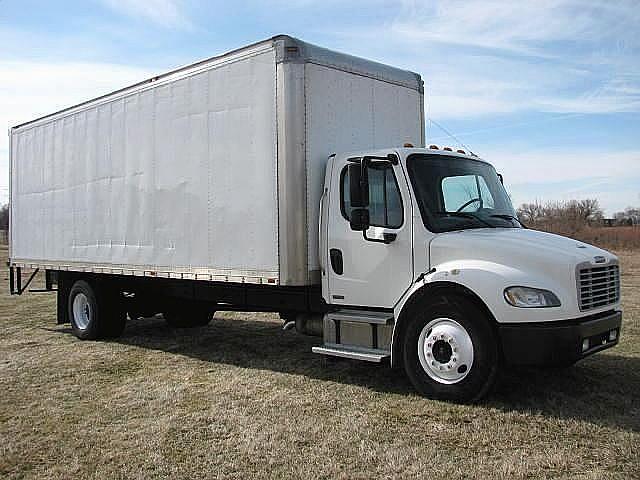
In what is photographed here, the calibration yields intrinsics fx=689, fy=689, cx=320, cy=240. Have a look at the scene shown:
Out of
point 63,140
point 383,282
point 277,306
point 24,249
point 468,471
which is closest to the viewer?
point 468,471

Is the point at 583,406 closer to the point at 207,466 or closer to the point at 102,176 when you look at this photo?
the point at 207,466

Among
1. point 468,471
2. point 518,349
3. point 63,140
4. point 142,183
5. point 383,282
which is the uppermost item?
point 63,140

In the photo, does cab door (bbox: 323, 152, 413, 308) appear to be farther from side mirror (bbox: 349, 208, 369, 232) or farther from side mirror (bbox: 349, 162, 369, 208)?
side mirror (bbox: 349, 162, 369, 208)

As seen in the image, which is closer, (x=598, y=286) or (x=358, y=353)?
(x=598, y=286)

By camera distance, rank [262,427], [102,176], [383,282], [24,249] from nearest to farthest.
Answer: [262,427], [383,282], [102,176], [24,249]

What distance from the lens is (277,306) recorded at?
8.28m

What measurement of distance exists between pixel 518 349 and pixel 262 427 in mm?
2352

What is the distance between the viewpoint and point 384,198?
716 centimetres

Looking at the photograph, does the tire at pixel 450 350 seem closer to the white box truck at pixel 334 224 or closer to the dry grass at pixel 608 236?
the white box truck at pixel 334 224

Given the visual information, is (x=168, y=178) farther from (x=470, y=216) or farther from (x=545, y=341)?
(x=545, y=341)

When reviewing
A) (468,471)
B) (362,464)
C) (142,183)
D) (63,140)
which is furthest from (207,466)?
(63,140)

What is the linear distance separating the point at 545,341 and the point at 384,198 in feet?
7.14

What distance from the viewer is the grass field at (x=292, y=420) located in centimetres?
502

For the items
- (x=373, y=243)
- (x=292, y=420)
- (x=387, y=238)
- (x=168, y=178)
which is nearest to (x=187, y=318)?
(x=168, y=178)
